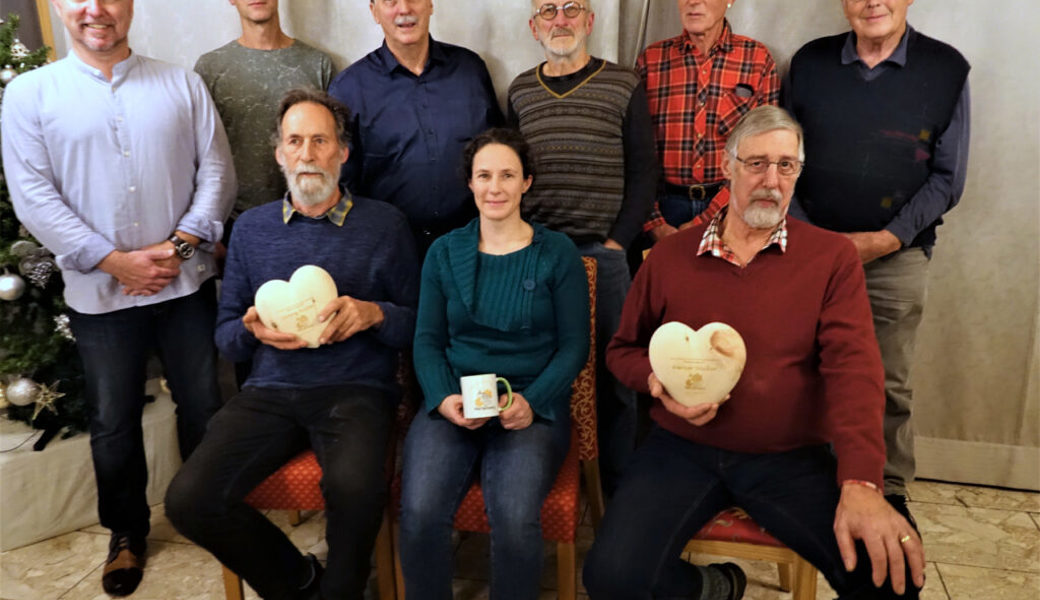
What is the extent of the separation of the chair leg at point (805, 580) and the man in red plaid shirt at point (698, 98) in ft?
3.63

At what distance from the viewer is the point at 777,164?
1731 millimetres

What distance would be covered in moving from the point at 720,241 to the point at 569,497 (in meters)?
0.71

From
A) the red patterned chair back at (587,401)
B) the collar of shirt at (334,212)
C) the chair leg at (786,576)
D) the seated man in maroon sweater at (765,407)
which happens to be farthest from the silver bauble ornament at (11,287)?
the chair leg at (786,576)

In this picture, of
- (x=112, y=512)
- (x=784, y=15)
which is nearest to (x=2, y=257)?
(x=112, y=512)

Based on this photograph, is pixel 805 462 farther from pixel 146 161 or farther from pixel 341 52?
pixel 341 52

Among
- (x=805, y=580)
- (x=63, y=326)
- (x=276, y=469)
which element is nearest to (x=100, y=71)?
(x=63, y=326)

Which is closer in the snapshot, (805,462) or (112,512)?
(805,462)

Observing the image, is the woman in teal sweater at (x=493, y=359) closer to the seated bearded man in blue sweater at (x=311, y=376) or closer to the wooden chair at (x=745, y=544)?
the seated bearded man in blue sweater at (x=311, y=376)

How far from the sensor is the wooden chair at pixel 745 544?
66.6 inches

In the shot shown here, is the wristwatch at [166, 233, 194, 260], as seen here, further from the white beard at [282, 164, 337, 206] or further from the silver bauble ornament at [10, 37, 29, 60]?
the silver bauble ornament at [10, 37, 29, 60]

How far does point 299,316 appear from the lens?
6.34 feet

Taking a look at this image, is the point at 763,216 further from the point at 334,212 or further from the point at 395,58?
the point at 395,58

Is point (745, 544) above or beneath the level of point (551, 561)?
above

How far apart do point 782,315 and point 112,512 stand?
2.08 meters
